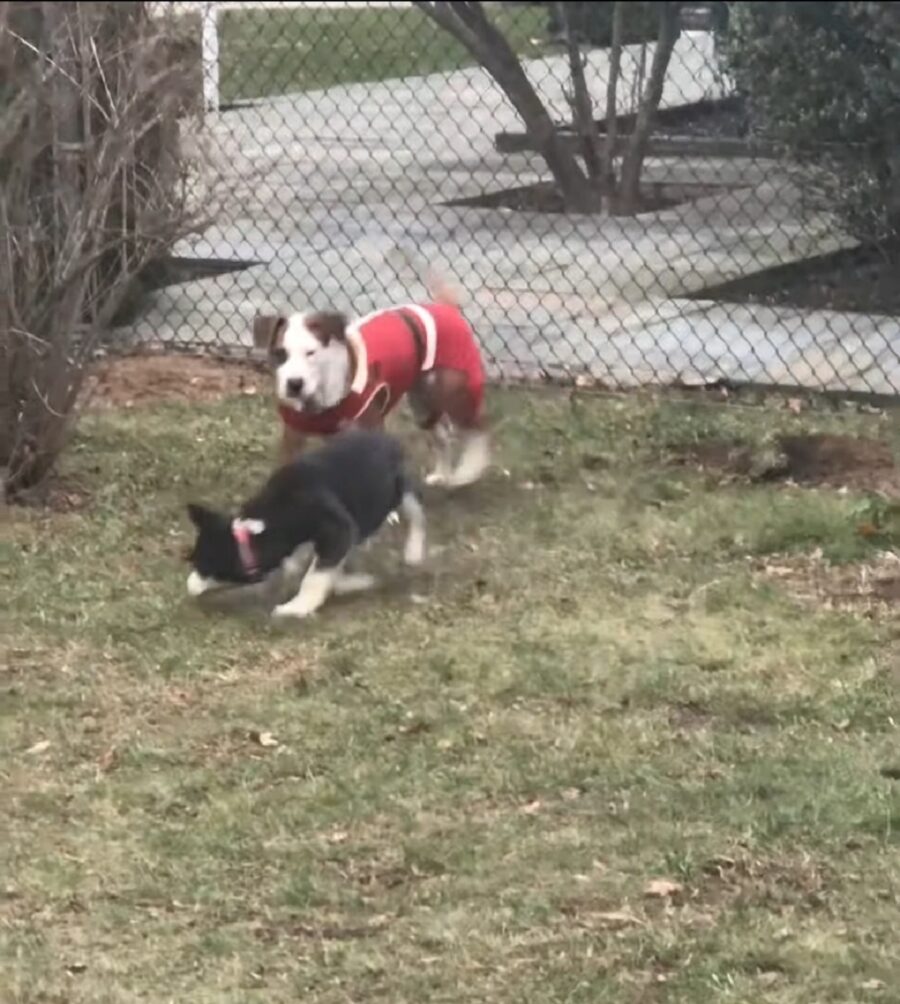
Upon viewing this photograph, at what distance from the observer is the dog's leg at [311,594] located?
4.66 meters

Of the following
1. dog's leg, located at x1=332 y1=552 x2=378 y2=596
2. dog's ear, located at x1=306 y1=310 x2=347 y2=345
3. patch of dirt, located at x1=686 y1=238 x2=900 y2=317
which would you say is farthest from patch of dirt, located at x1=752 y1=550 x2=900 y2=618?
patch of dirt, located at x1=686 y1=238 x2=900 y2=317

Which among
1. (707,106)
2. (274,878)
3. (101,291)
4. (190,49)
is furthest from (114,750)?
(707,106)

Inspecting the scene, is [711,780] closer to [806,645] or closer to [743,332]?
[806,645]

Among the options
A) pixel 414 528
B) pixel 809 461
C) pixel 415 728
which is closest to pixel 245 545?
pixel 414 528

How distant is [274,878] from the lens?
130 inches

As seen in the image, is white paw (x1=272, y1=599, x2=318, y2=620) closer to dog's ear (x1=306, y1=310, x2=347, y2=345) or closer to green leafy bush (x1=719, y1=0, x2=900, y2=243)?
dog's ear (x1=306, y1=310, x2=347, y2=345)

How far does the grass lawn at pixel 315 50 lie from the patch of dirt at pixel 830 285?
5.50 ft

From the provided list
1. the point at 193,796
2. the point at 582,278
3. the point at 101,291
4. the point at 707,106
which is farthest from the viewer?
the point at 707,106

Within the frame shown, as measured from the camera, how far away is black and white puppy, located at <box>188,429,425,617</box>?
458cm

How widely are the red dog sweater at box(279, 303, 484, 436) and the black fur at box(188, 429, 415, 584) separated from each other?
1.55 feet

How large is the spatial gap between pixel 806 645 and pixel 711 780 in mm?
851

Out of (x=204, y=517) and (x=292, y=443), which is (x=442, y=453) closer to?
(x=292, y=443)

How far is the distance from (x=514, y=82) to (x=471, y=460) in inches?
53.8

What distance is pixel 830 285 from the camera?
346 inches
